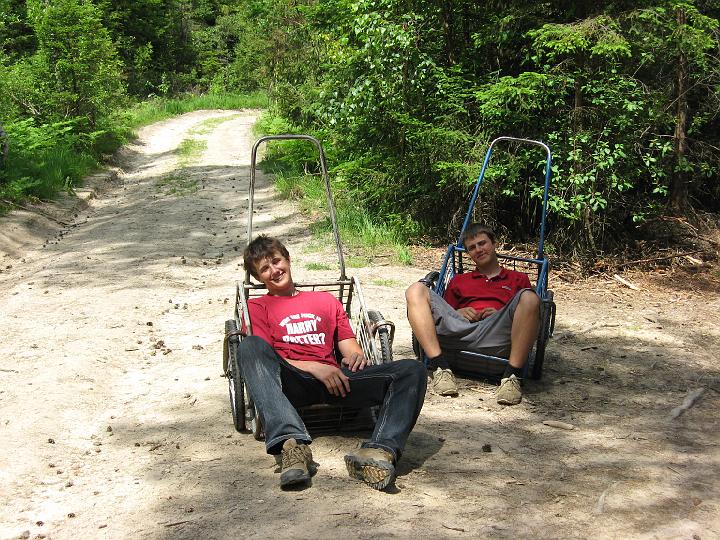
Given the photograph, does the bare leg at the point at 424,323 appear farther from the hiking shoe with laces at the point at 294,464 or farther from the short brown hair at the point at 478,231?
the hiking shoe with laces at the point at 294,464

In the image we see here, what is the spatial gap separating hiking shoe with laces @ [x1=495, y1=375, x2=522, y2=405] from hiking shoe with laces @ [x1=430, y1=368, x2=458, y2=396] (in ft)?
0.94

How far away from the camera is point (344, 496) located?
11.7 feet

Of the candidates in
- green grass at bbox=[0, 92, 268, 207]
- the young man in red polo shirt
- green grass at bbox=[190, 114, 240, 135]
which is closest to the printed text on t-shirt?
the young man in red polo shirt

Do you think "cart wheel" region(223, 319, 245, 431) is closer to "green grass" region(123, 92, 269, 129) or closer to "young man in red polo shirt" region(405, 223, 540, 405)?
"young man in red polo shirt" region(405, 223, 540, 405)

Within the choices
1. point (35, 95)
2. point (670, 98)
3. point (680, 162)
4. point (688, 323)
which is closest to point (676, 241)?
point (680, 162)

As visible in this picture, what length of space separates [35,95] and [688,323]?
47.0 feet

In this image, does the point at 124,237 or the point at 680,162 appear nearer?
the point at 680,162

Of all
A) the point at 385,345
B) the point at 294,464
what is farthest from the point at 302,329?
the point at 294,464

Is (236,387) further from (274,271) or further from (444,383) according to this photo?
(444,383)

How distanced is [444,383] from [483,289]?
33.0 inches

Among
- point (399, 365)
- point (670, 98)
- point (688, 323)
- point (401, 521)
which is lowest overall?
point (688, 323)

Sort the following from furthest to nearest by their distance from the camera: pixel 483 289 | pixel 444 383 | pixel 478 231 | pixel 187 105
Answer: pixel 187 105
pixel 483 289
pixel 478 231
pixel 444 383

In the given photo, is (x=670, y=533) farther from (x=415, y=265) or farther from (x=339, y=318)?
(x=415, y=265)

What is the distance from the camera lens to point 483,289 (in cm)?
557
